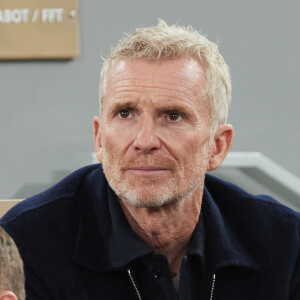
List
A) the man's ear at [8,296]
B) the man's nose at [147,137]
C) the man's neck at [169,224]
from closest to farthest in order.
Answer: the man's ear at [8,296] < the man's nose at [147,137] < the man's neck at [169,224]

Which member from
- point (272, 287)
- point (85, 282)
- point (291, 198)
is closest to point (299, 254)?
point (272, 287)

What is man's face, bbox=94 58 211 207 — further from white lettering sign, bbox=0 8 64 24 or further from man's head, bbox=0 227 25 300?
white lettering sign, bbox=0 8 64 24

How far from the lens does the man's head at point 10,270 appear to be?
109 centimetres

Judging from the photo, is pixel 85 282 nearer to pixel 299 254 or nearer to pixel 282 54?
pixel 299 254

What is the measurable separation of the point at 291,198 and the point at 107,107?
93 centimetres

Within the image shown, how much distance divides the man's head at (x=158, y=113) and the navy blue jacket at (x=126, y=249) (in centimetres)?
10

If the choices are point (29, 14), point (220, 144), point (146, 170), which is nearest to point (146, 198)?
point (146, 170)

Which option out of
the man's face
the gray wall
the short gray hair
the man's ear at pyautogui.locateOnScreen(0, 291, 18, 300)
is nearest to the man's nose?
the man's face

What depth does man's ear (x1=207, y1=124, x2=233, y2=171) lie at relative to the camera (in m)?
1.57

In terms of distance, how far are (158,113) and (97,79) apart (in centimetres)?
78

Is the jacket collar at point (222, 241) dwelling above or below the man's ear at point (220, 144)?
below

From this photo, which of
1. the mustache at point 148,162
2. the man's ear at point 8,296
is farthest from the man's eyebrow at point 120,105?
the man's ear at point 8,296

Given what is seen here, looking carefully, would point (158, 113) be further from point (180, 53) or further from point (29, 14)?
point (29, 14)

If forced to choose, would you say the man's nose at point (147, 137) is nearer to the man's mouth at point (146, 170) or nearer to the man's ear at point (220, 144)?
the man's mouth at point (146, 170)
